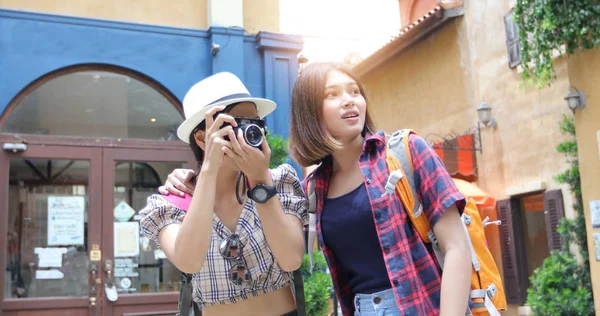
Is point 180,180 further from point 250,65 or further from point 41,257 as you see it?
point 250,65

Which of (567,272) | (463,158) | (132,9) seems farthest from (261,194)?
(463,158)

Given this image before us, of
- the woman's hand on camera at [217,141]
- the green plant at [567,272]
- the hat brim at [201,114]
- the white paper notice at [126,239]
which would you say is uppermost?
the hat brim at [201,114]

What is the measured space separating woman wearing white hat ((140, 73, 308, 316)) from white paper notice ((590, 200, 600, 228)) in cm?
555

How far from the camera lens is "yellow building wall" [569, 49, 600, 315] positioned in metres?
6.84

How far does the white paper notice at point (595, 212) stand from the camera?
6.74m

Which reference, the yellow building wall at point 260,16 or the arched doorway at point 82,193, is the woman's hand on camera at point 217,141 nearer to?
the arched doorway at point 82,193

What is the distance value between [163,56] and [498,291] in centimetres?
566

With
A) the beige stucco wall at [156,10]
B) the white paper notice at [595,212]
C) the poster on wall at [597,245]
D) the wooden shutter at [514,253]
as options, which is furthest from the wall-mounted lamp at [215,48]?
the wooden shutter at [514,253]

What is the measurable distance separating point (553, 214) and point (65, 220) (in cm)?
680

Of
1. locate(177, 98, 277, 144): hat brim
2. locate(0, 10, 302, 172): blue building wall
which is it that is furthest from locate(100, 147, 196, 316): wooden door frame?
locate(177, 98, 277, 144): hat brim

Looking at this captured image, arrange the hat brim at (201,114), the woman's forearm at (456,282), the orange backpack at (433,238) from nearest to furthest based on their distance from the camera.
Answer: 1. the woman's forearm at (456,282)
2. the orange backpack at (433,238)
3. the hat brim at (201,114)

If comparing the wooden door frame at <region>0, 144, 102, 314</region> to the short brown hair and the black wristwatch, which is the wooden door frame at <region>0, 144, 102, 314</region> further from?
the black wristwatch

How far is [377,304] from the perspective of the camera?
1856 millimetres

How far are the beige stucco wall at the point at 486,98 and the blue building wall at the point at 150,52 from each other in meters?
4.63
